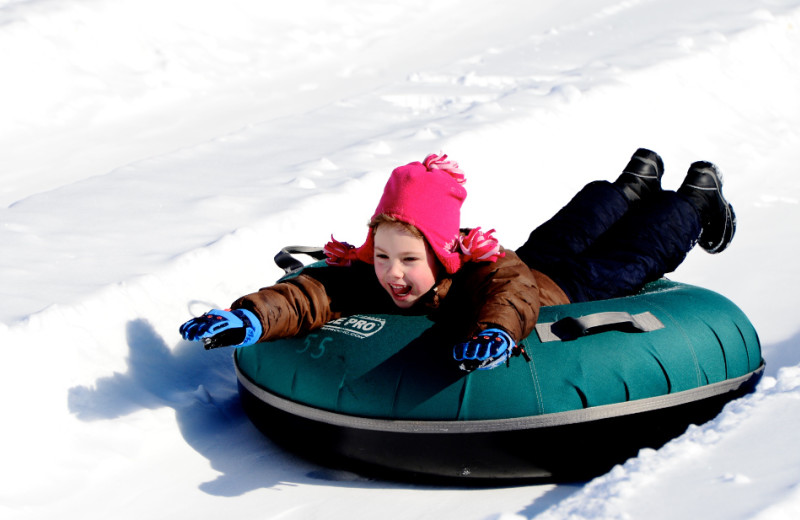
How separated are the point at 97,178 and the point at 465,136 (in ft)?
6.88

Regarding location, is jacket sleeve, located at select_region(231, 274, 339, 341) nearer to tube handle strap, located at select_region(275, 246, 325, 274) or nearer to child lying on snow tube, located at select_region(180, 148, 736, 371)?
child lying on snow tube, located at select_region(180, 148, 736, 371)

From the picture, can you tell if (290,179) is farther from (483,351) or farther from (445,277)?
(483,351)

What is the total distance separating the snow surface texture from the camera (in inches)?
104

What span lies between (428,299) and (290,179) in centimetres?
216

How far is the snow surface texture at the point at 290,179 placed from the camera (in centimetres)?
265

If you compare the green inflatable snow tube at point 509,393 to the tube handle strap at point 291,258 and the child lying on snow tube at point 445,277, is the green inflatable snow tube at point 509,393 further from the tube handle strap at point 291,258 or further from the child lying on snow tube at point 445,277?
the tube handle strap at point 291,258

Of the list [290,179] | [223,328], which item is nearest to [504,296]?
[223,328]

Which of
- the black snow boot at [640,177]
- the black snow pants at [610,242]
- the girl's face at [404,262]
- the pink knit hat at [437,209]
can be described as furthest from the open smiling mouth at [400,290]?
the black snow boot at [640,177]

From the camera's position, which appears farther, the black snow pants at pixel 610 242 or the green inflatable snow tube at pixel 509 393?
the black snow pants at pixel 610 242

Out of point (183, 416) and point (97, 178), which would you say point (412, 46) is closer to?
point (97, 178)

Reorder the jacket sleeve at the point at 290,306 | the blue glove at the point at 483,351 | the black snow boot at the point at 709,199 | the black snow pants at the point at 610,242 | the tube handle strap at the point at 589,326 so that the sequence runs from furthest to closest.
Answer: the black snow boot at the point at 709,199, the black snow pants at the point at 610,242, the jacket sleeve at the point at 290,306, the tube handle strap at the point at 589,326, the blue glove at the point at 483,351

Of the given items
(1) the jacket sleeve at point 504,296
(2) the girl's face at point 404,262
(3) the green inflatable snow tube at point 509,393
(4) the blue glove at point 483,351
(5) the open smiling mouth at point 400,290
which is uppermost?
(2) the girl's face at point 404,262

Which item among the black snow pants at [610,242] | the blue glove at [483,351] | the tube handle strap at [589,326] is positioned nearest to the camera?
the blue glove at [483,351]

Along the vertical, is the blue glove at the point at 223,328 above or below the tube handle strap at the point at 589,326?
above
